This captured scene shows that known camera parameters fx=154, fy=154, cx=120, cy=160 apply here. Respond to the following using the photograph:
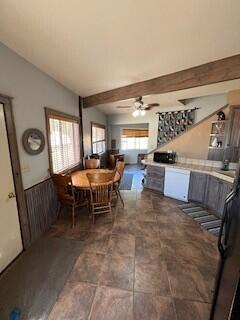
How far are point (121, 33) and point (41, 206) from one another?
2.65 meters

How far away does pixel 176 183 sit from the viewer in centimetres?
382

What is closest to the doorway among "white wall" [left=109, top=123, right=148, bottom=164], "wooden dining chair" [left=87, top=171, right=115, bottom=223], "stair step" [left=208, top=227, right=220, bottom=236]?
"wooden dining chair" [left=87, top=171, right=115, bottom=223]

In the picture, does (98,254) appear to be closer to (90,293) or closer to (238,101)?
(90,293)

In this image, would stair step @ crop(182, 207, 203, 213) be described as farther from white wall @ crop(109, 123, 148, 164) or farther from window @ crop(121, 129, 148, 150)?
window @ crop(121, 129, 148, 150)

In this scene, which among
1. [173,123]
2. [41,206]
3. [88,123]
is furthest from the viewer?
[173,123]

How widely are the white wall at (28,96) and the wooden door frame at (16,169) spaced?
0.10 meters

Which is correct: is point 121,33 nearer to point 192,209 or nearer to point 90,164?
point 90,164

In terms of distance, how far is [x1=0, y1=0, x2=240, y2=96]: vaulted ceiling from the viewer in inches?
48.8

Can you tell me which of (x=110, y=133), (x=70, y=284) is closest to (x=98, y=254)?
(x=70, y=284)

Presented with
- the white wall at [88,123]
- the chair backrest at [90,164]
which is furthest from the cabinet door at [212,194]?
the white wall at [88,123]

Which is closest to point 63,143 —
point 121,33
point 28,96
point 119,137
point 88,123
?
point 28,96

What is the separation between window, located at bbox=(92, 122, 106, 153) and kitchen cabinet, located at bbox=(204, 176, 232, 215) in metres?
3.65

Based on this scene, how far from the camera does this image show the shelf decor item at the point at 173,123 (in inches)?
176

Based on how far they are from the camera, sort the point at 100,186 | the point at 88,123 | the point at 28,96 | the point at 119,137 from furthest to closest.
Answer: the point at 119,137 < the point at 88,123 < the point at 100,186 < the point at 28,96
